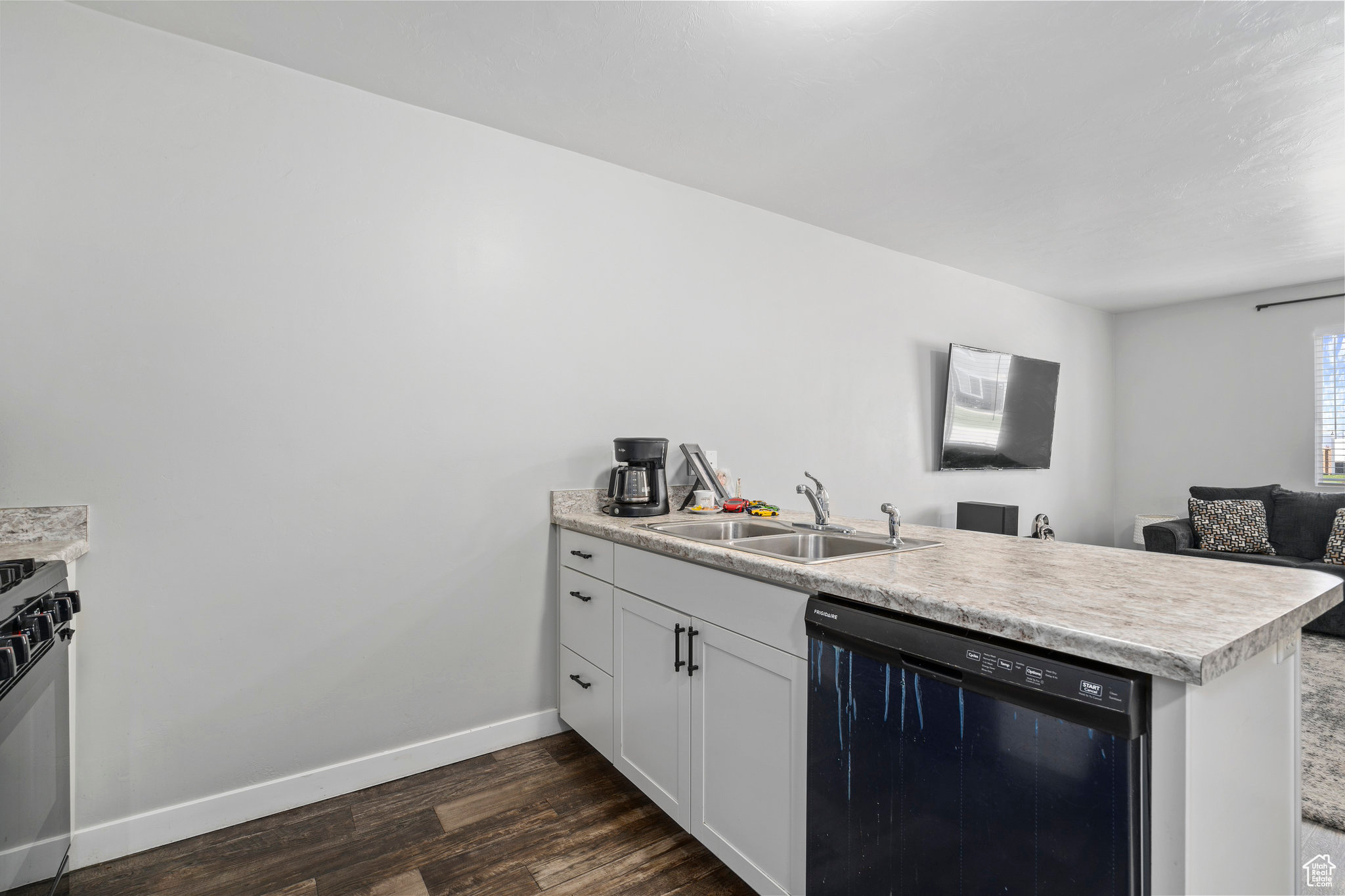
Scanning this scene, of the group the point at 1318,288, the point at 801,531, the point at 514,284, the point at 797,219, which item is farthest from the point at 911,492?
the point at 1318,288

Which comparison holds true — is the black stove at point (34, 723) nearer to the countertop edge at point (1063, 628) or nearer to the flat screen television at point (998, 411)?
the countertop edge at point (1063, 628)

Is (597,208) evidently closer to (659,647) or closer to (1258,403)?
(659,647)

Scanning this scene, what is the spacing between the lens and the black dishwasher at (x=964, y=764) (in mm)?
882

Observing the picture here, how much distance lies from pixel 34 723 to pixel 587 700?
59.3 inches

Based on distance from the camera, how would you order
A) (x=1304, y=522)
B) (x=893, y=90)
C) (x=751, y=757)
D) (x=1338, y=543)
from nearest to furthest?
(x=751, y=757) → (x=893, y=90) → (x=1338, y=543) → (x=1304, y=522)

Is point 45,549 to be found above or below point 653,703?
above

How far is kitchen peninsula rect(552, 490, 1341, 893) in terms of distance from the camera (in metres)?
0.85

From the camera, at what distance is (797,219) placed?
3420mm

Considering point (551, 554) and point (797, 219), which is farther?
point (797, 219)

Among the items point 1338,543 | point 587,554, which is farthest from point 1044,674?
point 1338,543

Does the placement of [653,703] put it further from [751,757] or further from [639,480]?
[639,480]

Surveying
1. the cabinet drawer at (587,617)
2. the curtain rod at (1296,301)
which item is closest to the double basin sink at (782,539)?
the cabinet drawer at (587,617)

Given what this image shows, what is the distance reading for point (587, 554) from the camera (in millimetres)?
2334

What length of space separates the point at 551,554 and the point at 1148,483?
18.6ft
